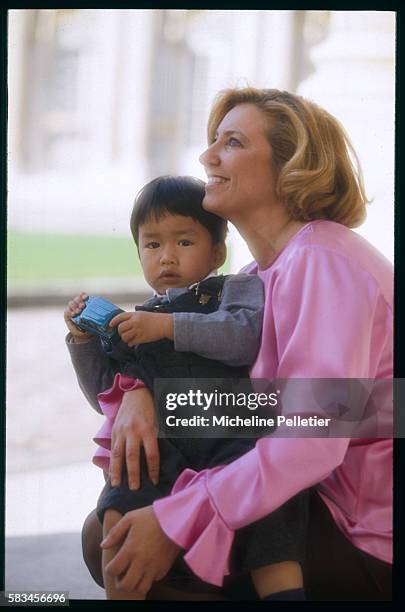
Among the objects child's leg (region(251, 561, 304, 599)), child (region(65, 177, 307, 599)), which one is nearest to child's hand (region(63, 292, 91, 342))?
child (region(65, 177, 307, 599))

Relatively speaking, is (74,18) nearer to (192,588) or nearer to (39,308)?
(39,308)

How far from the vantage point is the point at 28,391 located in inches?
96.6

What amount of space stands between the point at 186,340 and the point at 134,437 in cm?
31

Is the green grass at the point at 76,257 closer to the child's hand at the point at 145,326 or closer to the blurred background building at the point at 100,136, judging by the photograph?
the blurred background building at the point at 100,136

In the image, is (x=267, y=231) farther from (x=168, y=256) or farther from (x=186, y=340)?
(x=186, y=340)

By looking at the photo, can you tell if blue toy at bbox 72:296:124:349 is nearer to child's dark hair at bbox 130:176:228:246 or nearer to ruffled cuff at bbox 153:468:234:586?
child's dark hair at bbox 130:176:228:246

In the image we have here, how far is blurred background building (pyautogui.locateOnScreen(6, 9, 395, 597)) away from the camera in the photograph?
2.40 m

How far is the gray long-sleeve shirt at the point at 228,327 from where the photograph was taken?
2.26 m

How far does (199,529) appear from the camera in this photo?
A: 2.25 m

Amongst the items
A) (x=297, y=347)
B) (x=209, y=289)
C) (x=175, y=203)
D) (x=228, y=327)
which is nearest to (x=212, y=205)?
(x=175, y=203)

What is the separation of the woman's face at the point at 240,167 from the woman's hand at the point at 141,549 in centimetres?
87

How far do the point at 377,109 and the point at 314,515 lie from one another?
1.16 m

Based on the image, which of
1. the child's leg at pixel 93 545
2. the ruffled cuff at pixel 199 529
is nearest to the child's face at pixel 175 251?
the ruffled cuff at pixel 199 529
